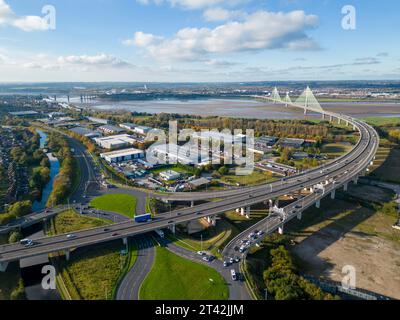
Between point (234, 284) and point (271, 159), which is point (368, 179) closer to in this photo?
point (271, 159)

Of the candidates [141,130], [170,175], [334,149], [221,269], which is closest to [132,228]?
[221,269]

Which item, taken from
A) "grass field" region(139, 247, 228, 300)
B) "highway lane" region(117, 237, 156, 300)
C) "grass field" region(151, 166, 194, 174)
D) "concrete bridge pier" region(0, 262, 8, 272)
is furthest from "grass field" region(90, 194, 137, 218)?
"grass field" region(151, 166, 194, 174)

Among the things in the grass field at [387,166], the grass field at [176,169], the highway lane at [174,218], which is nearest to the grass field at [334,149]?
the grass field at [387,166]

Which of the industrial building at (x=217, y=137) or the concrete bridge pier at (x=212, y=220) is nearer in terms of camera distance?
the concrete bridge pier at (x=212, y=220)

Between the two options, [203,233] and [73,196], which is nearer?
[203,233]

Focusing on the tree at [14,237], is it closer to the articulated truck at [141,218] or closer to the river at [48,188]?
the river at [48,188]

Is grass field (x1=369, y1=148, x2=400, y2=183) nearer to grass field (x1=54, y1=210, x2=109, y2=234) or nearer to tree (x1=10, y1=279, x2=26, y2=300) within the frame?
grass field (x1=54, y1=210, x2=109, y2=234)
